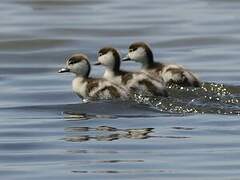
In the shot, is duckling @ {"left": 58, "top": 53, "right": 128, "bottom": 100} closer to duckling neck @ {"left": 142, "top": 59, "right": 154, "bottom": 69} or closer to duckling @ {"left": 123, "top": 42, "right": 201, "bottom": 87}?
duckling @ {"left": 123, "top": 42, "right": 201, "bottom": 87}

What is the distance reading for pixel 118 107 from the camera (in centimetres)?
1166

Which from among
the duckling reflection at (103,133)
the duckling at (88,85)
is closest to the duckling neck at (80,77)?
the duckling at (88,85)

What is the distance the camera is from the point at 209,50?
51.4 feet

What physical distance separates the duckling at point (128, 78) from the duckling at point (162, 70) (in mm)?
211

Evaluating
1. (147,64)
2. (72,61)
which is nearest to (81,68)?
(72,61)

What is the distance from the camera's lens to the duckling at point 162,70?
12.5 m

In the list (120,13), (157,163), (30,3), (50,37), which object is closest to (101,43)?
(50,37)

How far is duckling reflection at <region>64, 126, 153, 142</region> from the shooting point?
10.4m

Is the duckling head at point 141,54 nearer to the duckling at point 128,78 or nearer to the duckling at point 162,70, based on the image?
the duckling at point 162,70

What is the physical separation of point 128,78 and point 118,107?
665mm

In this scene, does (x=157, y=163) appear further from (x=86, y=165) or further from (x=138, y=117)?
(x=138, y=117)

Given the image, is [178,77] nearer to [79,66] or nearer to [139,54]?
[139,54]

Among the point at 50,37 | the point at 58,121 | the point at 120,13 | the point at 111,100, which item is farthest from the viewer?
the point at 120,13

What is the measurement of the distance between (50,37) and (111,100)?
5122 millimetres
